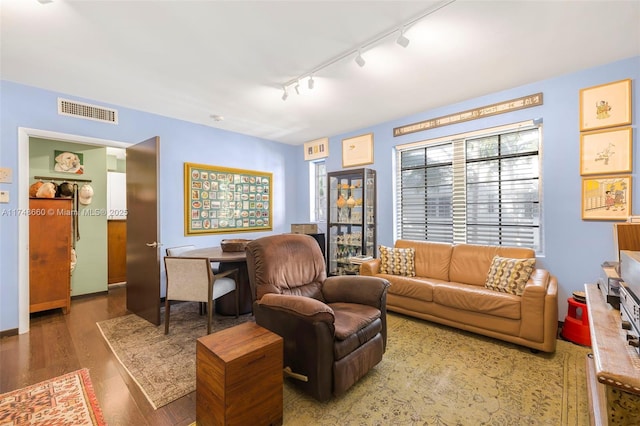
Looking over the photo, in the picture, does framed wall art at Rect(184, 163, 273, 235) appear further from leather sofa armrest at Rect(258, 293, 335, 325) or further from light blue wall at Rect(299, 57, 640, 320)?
light blue wall at Rect(299, 57, 640, 320)

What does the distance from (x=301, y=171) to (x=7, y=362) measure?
14.9ft

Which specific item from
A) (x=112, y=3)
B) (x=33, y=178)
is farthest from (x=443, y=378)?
(x=33, y=178)

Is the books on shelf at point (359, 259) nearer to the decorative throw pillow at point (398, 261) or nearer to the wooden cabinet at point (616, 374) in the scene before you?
the decorative throw pillow at point (398, 261)

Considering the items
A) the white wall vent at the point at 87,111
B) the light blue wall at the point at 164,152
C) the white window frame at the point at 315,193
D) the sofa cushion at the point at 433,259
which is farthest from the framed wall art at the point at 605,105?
the white wall vent at the point at 87,111

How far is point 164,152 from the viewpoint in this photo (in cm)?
390

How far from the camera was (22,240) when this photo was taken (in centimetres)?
289

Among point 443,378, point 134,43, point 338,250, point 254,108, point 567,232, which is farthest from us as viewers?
point 338,250

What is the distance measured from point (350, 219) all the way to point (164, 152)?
2929 millimetres

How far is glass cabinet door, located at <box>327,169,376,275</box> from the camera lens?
4164 mm

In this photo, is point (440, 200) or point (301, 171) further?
point (301, 171)

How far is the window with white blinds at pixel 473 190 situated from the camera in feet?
10.3

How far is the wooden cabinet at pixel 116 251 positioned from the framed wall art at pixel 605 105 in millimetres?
6528

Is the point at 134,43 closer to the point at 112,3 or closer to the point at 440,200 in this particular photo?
the point at 112,3

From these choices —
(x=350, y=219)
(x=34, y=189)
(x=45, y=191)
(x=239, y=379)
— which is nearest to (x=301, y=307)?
(x=239, y=379)
